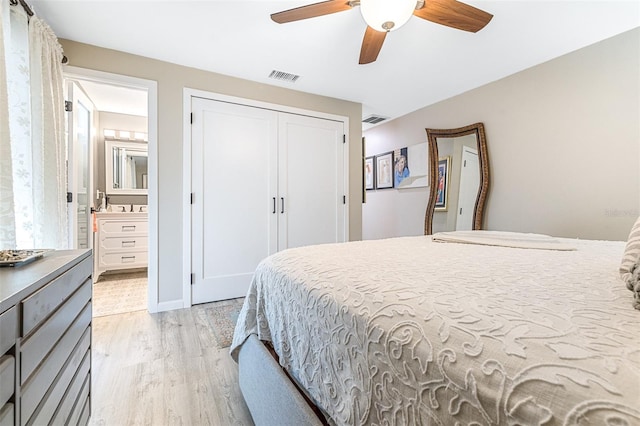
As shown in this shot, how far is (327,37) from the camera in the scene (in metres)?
2.15

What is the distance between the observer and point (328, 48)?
2312 mm

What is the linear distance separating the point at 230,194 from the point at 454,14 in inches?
89.4

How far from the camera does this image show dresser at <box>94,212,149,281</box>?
11.9 feet

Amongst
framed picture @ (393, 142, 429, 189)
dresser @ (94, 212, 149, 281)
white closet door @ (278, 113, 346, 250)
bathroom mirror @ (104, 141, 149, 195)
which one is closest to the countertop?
white closet door @ (278, 113, 346, 250)

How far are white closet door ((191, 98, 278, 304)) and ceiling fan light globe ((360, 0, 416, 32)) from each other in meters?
1.71

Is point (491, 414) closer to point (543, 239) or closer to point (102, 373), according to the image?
point (543, 239)

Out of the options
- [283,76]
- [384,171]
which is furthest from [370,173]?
[283,76]

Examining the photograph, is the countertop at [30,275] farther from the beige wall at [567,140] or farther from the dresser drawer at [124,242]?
the beige wall at [567,140]

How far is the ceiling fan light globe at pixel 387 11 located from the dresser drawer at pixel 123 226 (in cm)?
342

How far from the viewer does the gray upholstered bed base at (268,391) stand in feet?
2.70

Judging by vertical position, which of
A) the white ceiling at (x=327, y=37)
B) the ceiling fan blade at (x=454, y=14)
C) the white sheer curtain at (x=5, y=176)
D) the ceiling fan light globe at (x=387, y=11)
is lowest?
the white sheer curtain at (x=5, y=176)

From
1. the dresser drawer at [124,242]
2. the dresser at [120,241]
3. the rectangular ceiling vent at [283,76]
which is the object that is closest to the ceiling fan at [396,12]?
the rectangular ceiling vent at [283,76]

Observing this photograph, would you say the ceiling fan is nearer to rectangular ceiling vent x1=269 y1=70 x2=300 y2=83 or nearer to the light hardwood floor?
rectangular ceiling vent x1=269 y1=70 x2=300 y2=83

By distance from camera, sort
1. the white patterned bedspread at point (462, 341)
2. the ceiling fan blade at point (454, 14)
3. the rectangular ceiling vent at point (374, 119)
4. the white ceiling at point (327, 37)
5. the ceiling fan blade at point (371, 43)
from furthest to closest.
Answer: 1. the rectangular ceiling vent at point (374, 119)
2. the white ceiling at point (327, 37)
3. the ceiling fan blade at point (371, 43)
4. the ceiling fan blade at point (454, 14)
5. the white patterned bedspread at point (462, 341)
